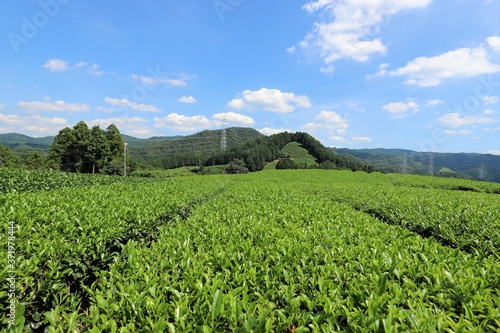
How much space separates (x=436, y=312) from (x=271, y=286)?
4.92ft

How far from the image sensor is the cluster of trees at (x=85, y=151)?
53.5m

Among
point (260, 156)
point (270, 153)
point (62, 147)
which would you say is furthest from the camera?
point (270, 153)

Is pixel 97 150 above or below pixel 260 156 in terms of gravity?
above

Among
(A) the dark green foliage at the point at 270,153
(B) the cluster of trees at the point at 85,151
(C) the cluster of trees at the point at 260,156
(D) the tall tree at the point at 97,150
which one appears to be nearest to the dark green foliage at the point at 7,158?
(B) the cluster of trees at the point at 85,151

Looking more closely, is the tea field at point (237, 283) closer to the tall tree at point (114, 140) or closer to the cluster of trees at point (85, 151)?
the cluster of trees at point (85, 151)

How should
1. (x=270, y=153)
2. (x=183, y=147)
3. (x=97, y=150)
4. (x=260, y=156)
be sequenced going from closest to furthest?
(x=97, y=150), (x=260, y=156), (x=270, y=153), (x=183, y=147)

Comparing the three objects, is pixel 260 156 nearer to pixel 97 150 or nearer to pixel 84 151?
pixel 97 150

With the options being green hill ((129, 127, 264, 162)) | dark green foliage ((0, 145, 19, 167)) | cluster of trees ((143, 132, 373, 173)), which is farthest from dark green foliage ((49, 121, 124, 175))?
green hill ((129, 127, 264, 162))

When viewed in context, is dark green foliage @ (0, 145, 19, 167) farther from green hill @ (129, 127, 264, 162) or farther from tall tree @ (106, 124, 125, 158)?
green hill @ (129, 127, 264, 162)

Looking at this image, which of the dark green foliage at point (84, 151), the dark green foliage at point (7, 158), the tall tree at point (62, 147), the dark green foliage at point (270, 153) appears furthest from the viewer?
the dark green foliage at point (270, 153)

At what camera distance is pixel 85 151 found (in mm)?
55500

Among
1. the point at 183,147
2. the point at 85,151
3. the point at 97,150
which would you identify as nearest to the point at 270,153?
the point at 97,150

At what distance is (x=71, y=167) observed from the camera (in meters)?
56.5

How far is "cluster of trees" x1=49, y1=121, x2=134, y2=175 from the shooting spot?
53459 mm
